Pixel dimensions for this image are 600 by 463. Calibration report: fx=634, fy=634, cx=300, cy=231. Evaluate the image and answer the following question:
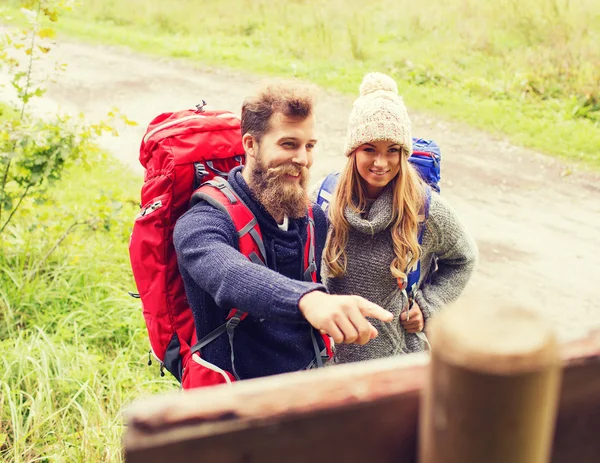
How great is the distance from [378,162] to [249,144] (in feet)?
1.89

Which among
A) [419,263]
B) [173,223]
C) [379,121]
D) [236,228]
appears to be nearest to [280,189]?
[236,228]

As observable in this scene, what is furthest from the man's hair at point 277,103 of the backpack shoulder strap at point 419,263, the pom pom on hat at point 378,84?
the backpack shoulder strap at point 419,263

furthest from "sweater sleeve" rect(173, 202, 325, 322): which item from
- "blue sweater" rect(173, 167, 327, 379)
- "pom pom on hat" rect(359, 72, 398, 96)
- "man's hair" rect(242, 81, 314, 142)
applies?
"pom pom on hat" rect(359, 72, 398, 96)

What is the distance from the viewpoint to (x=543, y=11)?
35.9 feet

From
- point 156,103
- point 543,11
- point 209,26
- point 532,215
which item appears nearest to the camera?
point 532,215

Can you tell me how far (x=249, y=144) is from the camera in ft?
7.41

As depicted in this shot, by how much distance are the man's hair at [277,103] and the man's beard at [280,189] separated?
116 millimetres

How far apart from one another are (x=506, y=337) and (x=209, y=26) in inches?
567

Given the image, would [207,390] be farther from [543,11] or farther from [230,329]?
[543,11]

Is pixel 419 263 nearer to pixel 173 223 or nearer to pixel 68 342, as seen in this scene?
pixel 173 223

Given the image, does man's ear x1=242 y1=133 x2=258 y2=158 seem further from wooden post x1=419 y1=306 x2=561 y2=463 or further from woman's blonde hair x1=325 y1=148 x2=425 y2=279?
wooden post x1=419 y1=306 x2=561 y2=463

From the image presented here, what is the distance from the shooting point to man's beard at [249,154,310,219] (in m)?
2.09

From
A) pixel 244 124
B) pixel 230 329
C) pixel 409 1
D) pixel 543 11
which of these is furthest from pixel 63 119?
pixel 409 1

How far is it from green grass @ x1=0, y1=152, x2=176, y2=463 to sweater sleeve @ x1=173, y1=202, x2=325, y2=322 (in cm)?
A: 144
